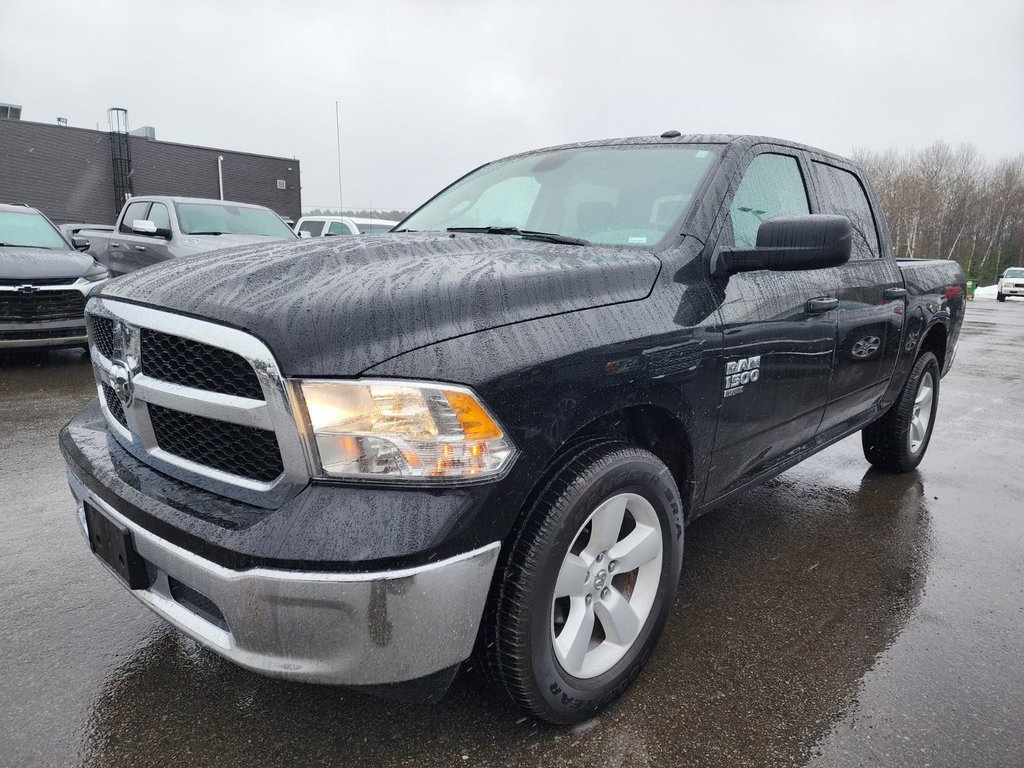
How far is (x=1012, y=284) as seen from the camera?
30.3 metres

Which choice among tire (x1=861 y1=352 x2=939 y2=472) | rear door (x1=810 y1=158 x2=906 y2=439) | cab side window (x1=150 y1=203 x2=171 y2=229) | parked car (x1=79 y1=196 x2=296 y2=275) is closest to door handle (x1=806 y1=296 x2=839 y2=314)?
rear door (x1=810 y1=158 x2=906 y2=439)

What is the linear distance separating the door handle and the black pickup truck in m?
0.15

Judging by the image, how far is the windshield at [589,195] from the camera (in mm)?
2398

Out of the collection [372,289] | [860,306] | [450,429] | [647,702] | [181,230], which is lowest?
[647,702]

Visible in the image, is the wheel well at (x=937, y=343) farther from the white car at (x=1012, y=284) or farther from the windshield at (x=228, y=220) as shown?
the white car at (x=1012, y=284)

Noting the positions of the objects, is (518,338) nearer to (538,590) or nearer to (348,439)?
(348,439)

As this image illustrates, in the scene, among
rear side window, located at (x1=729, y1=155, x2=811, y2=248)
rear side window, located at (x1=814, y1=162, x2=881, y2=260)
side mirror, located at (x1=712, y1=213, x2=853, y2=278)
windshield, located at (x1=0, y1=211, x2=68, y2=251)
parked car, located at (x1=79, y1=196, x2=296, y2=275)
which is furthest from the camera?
parked car, located at (x1=79, y1=196, x2=296, y2=275)

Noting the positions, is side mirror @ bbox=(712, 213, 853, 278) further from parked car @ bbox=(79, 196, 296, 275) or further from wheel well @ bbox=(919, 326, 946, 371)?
parked car @ bbox=(79, 196, 296, 275)

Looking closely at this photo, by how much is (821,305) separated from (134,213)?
33.6 feet

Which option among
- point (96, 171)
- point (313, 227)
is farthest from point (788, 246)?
point (96, 171)

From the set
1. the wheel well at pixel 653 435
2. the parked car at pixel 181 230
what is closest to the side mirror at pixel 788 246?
the wheel well at pixel 653 435

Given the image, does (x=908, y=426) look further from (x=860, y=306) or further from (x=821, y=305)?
(x=821, y=305)

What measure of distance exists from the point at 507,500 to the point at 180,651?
139cm

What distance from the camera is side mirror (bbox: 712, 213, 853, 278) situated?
2211 millimetres
